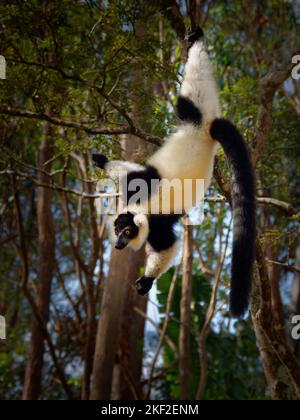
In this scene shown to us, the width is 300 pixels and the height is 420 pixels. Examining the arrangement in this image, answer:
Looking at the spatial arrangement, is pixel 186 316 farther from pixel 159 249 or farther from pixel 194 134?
pixel 194 134

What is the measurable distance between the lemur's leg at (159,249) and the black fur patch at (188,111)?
0.81m

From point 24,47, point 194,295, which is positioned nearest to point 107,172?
point 24,47

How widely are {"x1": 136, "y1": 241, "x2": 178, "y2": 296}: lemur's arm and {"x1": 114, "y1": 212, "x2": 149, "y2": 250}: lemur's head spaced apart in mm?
312

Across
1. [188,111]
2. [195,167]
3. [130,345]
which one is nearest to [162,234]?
[195,167]

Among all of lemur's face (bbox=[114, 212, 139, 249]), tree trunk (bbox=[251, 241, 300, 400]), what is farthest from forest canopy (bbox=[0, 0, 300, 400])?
lemur's face (bbox=[114, 212, 139, 249])

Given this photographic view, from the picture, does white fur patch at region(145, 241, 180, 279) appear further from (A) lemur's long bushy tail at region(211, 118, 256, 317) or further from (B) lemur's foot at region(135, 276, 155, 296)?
(A) lemur's long bushy tail at region(211, 118, 256, 317)

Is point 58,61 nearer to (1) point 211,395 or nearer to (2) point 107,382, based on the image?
(2) point 107,382

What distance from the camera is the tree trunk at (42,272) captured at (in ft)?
23.1

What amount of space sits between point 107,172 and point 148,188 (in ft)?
1.78

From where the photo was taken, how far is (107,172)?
3789mm

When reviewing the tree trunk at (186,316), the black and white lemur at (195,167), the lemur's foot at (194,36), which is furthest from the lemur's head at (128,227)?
the tree trunk at (186,316)

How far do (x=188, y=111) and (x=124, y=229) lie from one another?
92 cm

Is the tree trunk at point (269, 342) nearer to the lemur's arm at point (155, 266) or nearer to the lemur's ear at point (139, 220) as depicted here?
the lemur's arm at point (155, 266)

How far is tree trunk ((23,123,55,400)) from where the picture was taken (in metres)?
7.05
